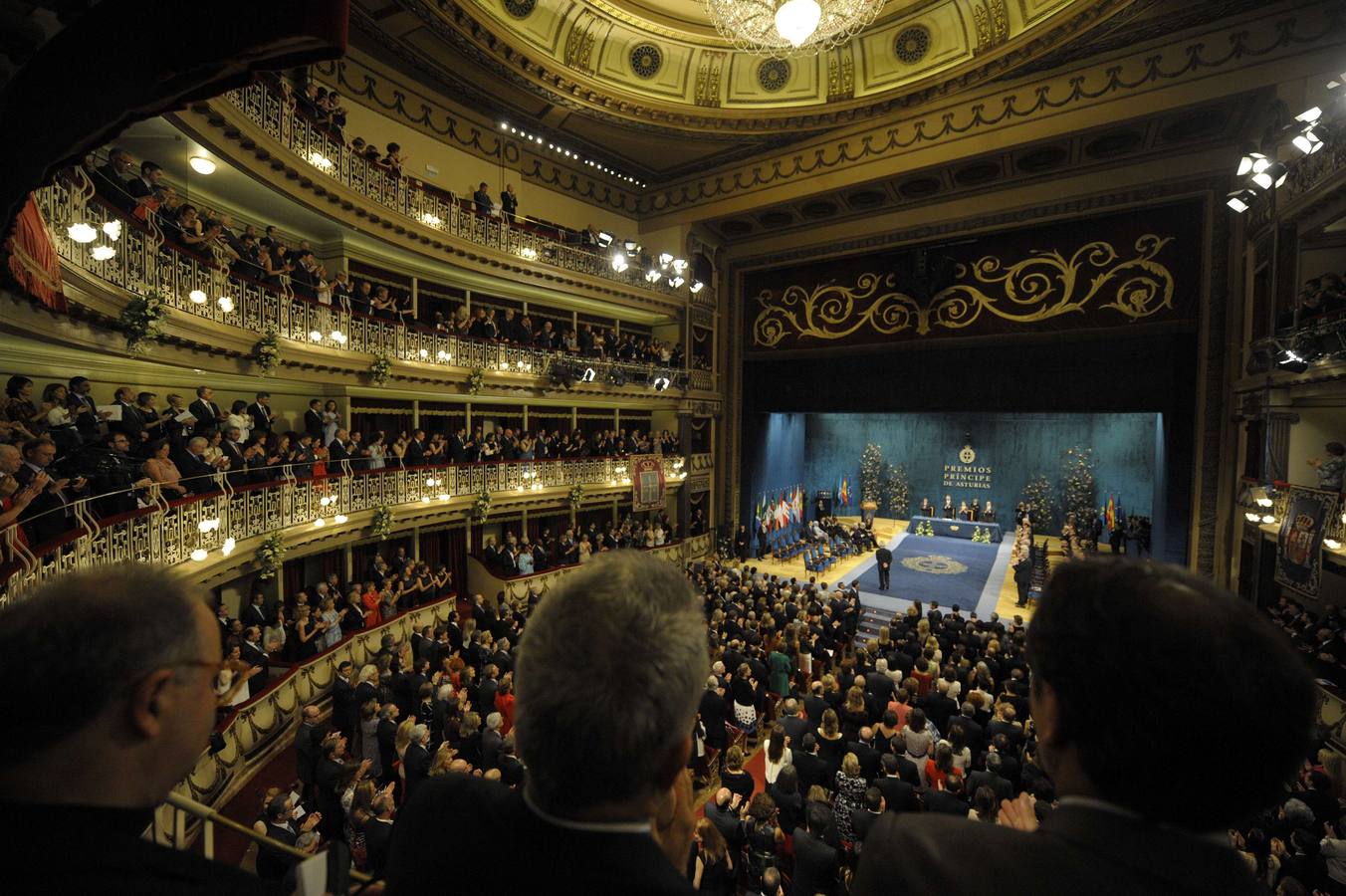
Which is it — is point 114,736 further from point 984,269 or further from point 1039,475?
point 1039,475

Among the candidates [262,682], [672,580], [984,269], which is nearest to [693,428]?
[984,269]

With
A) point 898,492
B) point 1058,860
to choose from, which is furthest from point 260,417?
point 898,492

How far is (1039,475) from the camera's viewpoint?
24.1m

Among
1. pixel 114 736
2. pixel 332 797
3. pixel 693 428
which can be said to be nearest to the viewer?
pixel 114 736

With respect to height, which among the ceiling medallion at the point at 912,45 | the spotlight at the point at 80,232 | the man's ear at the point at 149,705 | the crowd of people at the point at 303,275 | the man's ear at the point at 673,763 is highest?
the ceiling medallion at the point at 912,45

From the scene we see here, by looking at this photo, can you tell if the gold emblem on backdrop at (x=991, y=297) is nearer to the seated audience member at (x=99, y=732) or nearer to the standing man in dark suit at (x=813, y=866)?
the standing man in dark suit at (x=813, y=866)

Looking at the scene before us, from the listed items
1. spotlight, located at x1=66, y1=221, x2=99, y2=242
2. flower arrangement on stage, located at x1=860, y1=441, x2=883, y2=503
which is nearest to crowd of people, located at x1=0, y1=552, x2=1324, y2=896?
spotlight, located at x1=66, y1=221, x2=99, y2=242

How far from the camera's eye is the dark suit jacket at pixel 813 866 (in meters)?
4.36

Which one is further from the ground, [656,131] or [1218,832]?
[656,131]

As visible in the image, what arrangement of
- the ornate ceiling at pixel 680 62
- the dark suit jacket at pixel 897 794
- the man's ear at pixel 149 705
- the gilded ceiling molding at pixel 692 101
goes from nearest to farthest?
the man's ear at pixel 149 705
the dark suit jacket at pixel 897 794
the gilded ceiling molding at pixel 692 101
the ornate ceiling at pixel 680 62

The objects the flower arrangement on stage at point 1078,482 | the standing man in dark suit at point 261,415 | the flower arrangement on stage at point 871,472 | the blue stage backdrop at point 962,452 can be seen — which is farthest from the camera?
the flower arrangement on stage at point 871,472

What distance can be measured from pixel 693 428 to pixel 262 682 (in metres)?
13.8

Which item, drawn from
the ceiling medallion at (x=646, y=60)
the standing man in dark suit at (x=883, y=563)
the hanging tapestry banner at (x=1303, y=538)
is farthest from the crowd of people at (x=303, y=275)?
the hanging tapestry banner at (x=1303, y=538)

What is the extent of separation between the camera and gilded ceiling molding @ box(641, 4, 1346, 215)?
1104 centimetres
